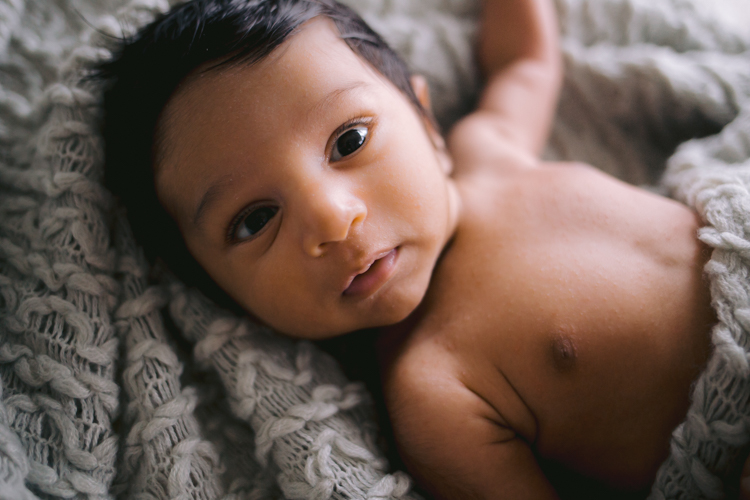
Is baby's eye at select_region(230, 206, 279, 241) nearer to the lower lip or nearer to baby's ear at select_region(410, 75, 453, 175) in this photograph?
the lower lip

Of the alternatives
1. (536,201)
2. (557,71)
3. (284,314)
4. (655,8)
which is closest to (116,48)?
(284,314)

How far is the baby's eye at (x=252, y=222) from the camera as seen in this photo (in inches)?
32.0

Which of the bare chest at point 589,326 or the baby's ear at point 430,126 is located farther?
the baby's ear at point 430,126

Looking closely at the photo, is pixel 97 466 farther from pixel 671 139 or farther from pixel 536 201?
pixel 671 139

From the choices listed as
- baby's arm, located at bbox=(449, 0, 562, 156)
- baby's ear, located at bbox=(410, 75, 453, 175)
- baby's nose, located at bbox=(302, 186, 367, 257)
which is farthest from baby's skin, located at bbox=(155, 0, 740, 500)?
baby's arm, located at bbox=(449, 0, 562, 156)

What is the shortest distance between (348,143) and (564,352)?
50 cm

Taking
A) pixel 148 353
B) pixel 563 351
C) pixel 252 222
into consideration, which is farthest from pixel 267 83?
pixel 563 351

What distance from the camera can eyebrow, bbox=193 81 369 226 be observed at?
2.51 feet

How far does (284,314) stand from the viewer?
827mm

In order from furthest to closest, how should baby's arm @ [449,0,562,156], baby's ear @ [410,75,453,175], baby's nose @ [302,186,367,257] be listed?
1. baby's arm @ [449,0,562,156]
2. baby's ear @ [410,75,453,175]
3. baby's nose @ [302,186,367,257]

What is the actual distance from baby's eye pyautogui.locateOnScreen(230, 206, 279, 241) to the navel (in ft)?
1.71

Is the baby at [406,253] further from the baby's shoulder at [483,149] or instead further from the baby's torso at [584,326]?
the baby's shoulder at [483,149]

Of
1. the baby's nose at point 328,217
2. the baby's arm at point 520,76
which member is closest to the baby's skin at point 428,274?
the baby's nose at point 328,217

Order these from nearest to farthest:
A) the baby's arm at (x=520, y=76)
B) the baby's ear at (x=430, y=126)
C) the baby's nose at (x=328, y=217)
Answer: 1. the baby's nose at (x=328, y=217)
2. the baby's ear at (x=430, y=126)
3. the baby's arm at (x=520, y=76)
